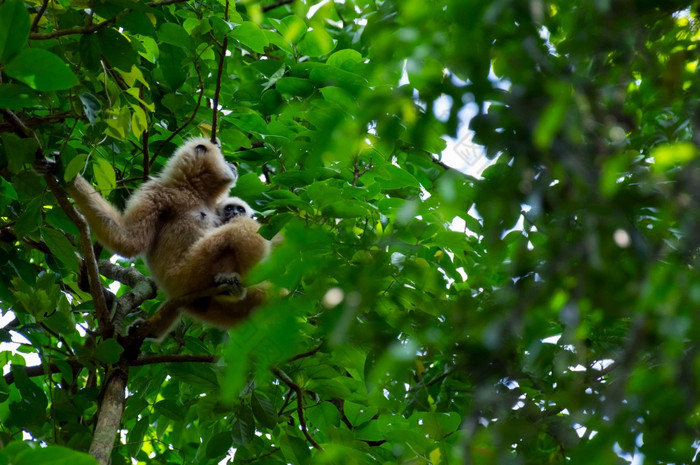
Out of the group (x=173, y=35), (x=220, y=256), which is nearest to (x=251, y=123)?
(x=173, y=35)

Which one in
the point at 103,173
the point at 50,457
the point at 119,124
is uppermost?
the point at 119,124

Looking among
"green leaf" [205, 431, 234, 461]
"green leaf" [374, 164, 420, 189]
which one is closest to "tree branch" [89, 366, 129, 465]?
"green leaf" [205, 431, 234, 461]

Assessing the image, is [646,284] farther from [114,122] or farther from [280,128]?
[280,128]

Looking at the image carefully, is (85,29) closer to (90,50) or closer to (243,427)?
(90,50)

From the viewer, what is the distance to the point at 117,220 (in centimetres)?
520

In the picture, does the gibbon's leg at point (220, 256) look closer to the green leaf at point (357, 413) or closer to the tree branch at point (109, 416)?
the tree branch at point (109, 416)

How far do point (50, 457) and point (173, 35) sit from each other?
3.07 meters

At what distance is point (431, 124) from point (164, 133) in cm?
428

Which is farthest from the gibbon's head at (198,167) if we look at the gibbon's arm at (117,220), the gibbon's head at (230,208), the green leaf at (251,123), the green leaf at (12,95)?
the green leaf at (12,95)

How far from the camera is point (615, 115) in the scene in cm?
154

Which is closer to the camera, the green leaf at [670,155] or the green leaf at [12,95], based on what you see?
the green leaf at [670,155]

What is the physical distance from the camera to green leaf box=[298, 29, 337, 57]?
494cm

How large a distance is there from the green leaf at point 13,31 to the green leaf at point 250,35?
1.83 metres

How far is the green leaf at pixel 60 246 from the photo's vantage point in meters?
4.21
